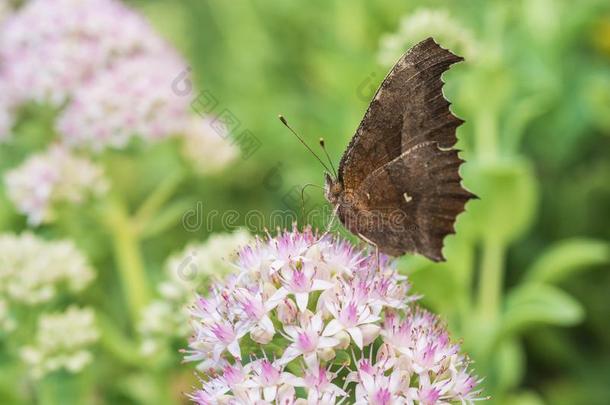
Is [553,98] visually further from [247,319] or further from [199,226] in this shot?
[247,319]

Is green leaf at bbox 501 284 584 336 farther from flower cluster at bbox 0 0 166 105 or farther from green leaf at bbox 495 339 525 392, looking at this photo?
flower cluster at bbox 0 0 166 105

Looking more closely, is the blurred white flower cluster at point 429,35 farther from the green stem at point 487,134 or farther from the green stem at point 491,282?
the green stem at point 491,282

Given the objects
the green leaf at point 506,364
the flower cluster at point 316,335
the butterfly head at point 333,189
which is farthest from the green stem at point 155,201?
the green leaf at point 506,364

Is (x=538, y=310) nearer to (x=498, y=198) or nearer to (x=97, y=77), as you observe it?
(x=498, y=198)

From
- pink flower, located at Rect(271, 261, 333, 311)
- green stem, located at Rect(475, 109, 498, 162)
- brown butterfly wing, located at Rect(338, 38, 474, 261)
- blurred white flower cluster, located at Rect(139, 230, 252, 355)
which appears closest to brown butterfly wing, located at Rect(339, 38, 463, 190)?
brown butterfly wing, located at Rect(338, 38, 474, 261)

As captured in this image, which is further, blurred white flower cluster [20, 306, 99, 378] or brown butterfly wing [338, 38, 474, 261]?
blurred white flower cluster [20, 306, 99, 378]
